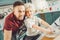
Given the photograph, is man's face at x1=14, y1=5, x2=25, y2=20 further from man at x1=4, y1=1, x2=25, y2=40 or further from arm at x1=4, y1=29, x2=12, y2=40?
arm at x1=4, y1=29, x2=12, y2=40

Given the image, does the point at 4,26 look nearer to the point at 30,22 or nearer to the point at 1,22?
the point at 1,22

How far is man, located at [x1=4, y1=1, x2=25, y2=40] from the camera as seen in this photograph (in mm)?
998

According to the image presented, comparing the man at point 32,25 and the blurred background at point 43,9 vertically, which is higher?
the blurred background at point 43,9

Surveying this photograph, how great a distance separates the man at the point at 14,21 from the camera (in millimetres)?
998

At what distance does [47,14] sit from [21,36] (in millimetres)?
205

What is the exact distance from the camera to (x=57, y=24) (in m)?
1.03

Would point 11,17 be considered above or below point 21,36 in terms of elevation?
above

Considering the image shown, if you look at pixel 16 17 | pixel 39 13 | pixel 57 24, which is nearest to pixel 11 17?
pixel 16 17

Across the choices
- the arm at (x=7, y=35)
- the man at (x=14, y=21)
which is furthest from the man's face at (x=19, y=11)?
the arm at (x=7, y=35)

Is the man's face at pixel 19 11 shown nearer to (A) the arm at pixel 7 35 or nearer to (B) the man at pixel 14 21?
(B) the man at pixel 14 21

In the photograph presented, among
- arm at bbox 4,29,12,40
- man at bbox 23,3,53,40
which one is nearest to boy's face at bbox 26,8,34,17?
man at bbox 23,3,53,40

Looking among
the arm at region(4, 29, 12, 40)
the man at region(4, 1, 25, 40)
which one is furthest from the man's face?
the arm at region(4, 29, 12, 40)

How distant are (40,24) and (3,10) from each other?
0.24 meters

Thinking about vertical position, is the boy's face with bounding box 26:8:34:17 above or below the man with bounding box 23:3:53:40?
above
